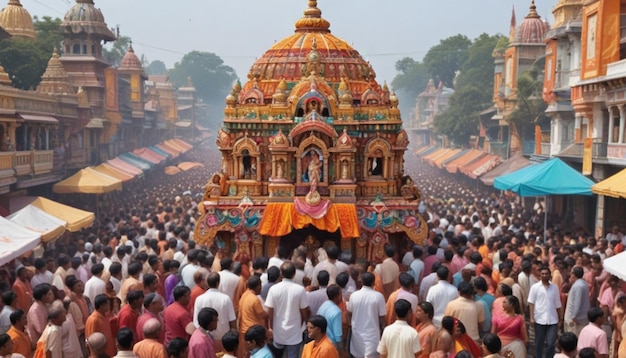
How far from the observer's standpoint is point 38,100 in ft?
78.1

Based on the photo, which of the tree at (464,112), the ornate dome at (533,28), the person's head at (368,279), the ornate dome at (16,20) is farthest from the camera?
the tree at (464,112)

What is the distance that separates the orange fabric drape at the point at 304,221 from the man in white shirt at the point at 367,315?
6.40m

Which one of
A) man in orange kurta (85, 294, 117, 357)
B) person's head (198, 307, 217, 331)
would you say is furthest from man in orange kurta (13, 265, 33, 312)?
person's head (198, 307, 217, 331)

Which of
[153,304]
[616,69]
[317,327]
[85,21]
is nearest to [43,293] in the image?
[153,304]

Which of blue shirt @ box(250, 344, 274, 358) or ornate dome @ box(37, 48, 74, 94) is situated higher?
ornate dome @ box(37, 48, 74, 94)

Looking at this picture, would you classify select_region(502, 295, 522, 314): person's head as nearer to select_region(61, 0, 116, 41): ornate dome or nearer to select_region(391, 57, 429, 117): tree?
select_region(61, 0, 116, 41): ornate dome

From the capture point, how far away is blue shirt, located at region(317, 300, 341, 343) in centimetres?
797

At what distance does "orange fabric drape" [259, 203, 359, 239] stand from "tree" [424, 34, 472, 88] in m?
71.4

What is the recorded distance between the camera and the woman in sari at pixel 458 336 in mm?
6820

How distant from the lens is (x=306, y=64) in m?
17.2

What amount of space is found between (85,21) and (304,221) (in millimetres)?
22320

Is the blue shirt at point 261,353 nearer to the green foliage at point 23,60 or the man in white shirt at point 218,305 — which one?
the man in white shirt at point 218,305

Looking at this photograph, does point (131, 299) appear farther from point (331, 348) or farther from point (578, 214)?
point (578, 214)

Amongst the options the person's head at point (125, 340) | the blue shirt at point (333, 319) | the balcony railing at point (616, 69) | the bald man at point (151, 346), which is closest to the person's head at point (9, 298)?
the bald man at point (151, 346)
